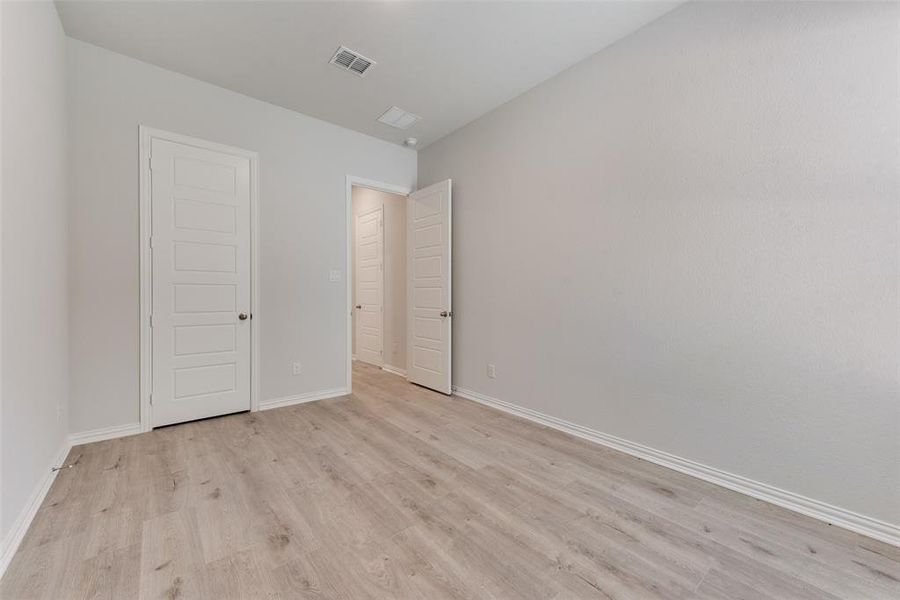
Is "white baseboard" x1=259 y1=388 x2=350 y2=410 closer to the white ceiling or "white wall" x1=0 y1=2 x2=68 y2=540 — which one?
"white wall" x1=0 y1=2 x2=68 y2=540

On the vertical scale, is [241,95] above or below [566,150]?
above

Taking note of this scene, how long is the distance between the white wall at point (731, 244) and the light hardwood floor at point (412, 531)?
412mm

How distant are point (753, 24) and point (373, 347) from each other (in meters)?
5.05

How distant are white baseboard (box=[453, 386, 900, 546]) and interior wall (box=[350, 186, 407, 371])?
2406mm

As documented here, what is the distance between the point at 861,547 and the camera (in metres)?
1.58

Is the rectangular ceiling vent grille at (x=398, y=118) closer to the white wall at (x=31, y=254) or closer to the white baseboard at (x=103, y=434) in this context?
the white wall at (x=31, y=254)

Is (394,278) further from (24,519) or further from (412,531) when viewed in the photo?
(24,519)

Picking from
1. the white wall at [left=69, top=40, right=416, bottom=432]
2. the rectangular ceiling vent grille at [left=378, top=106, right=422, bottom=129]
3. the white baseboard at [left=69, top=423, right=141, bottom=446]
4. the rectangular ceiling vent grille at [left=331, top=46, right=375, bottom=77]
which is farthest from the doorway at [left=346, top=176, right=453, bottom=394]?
the white baseboard at [left=69, top=423, right=141, bottom=446]

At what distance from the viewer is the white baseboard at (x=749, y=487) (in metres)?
1.66

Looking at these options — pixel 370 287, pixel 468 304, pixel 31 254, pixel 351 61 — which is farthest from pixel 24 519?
pixel 370 287

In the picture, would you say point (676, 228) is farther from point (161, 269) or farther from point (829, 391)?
point (161, 269)

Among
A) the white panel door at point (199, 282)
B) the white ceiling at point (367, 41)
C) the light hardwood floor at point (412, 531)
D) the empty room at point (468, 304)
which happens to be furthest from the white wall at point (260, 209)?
the light hardwood floor at point (412, 531)

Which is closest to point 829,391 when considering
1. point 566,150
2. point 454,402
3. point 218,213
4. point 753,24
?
point 753,24

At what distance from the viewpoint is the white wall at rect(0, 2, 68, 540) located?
1.52m
